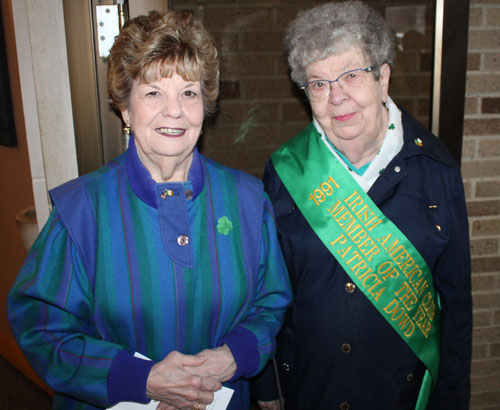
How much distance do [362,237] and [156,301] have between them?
30.0 inches

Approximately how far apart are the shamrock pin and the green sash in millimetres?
324

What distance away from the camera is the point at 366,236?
1696mm

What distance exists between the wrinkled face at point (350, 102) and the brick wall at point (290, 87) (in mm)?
513

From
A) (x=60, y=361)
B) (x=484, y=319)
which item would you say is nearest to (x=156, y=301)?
(x=60, y=361)

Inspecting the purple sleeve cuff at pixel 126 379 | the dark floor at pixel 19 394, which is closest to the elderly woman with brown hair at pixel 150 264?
the purple sleeve cuff at pixel 126 379

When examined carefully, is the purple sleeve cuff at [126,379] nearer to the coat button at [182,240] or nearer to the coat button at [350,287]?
the coat button at [182,240]

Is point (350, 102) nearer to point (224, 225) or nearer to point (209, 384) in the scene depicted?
point (224, 225)

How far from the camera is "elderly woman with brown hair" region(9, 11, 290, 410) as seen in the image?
1343 mm

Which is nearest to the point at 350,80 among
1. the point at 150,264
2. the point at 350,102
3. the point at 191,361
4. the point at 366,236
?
the point at 350,102

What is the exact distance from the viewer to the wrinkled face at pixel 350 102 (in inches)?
61.6

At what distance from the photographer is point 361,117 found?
161 centimetres

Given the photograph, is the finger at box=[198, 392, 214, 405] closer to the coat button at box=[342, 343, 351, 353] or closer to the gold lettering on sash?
the coat button at box=[342, 343, 351, 353]

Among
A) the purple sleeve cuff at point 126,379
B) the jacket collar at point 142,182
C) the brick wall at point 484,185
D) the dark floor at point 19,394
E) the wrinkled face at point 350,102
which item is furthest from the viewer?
the dark floor at point 19,394

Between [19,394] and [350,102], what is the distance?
290cm
